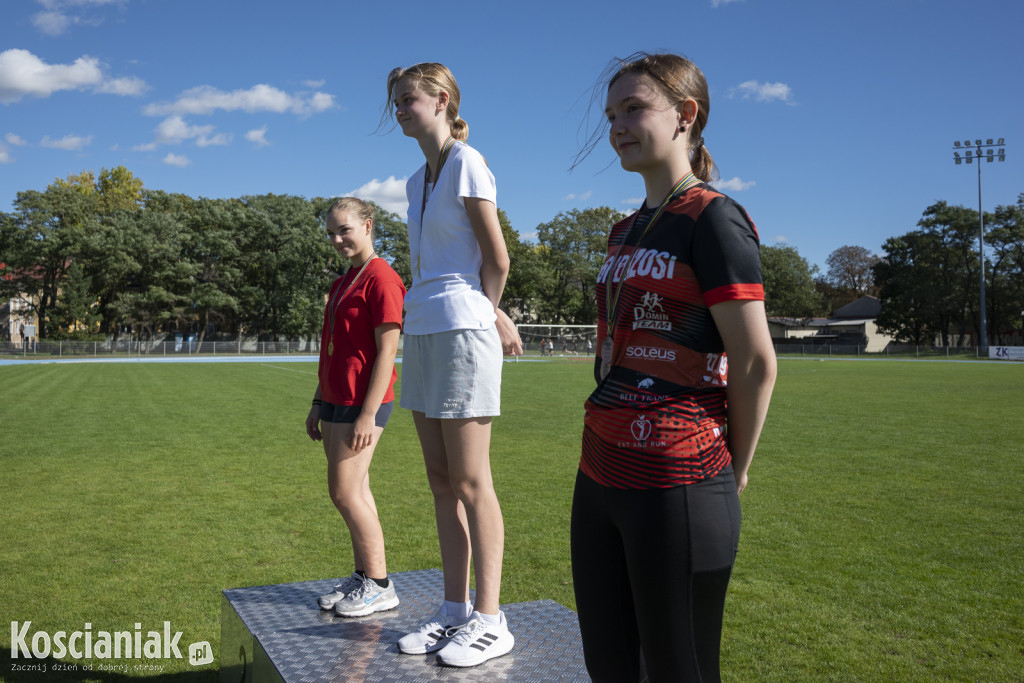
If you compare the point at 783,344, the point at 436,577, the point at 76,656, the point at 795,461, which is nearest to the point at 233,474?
the point at 76,656

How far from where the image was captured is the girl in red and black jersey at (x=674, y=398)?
1592 mm

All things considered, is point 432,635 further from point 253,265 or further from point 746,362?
point 253,265

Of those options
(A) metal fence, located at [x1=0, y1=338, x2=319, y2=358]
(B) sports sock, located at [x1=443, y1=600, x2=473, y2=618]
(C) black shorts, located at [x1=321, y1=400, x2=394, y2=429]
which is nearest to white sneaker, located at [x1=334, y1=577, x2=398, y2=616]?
(B) sports sock, located at [x1=443, y1=600, x2=473, y2=618]

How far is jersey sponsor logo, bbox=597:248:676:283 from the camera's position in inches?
65.1

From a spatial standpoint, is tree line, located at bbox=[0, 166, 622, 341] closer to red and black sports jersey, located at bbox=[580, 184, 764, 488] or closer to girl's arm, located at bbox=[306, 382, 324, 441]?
girl's arm, located at bbox=[306, 382, 324, 441]

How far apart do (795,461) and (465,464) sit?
305 inches

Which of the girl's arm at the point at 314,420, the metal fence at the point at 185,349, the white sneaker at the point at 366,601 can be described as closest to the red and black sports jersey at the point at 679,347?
the white sneaker at the point at 366,601

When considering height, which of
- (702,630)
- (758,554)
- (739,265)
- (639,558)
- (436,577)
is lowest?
(758,554)

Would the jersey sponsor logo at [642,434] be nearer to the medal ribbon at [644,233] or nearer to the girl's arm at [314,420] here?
the medal ribbon at [644,233]

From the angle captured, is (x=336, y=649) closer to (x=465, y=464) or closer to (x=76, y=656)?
(x=465, y=464)

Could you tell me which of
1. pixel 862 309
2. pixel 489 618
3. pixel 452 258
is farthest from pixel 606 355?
pixel 862 309

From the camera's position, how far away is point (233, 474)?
8.35 meters

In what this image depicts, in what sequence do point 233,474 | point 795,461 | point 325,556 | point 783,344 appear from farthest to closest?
1. point 783,344
2. point 795,461
3. point 233,474
4. point 325,556

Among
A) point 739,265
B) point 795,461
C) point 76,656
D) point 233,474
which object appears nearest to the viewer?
point 739,265
